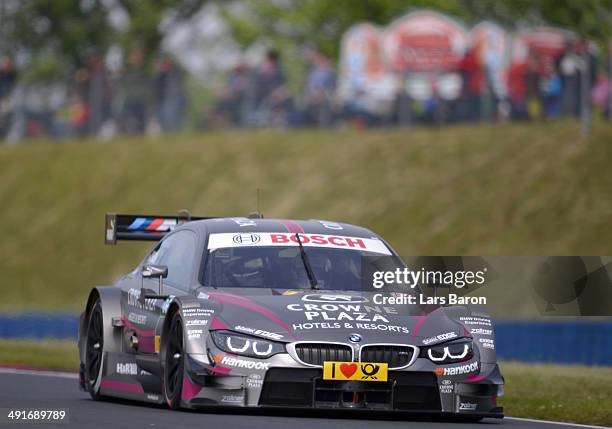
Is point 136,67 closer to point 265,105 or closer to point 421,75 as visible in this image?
point 265,105

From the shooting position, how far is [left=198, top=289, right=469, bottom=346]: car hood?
31.0 ft

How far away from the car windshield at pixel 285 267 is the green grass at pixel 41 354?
7.16 meters

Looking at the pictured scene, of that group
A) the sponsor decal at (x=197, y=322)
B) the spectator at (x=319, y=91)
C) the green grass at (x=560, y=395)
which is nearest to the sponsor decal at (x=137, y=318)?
the sponsor decal at (x=197, y=322)

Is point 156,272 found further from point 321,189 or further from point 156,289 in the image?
point 321,189

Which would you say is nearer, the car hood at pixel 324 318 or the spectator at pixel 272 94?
the car hood at pixel 324 318

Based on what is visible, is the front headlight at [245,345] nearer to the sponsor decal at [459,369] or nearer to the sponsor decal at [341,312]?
the sponsor decal at [341,312]

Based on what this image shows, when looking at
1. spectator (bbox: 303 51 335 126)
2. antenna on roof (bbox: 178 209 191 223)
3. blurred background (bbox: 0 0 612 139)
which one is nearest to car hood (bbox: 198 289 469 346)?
antenna on roof (bbox: 178 209 191 223)

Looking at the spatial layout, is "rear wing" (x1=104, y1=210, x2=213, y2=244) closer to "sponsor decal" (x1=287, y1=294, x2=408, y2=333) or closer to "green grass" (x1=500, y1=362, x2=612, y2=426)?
"green grass" (x1=500, y1=362, x2=612, y2=426)

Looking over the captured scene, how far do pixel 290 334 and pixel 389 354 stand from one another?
0.61 meters

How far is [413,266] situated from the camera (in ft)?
36.4

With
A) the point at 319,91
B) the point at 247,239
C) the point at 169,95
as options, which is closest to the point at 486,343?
the point at 247,239

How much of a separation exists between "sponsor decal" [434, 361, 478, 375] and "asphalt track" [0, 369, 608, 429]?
0.32m

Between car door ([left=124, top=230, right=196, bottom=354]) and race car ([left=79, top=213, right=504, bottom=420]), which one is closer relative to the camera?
race car ([left=79, top=213, right=504, bottom=420])

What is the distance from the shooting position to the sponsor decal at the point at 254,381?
30.6 ft
